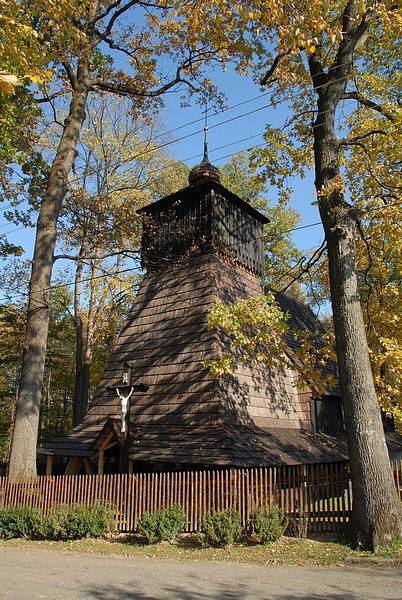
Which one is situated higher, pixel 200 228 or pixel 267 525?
pixel 200 228

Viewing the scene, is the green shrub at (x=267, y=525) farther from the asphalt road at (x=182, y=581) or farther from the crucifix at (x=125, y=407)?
the crucifix at (x=125, y=407)

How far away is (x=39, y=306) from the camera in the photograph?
1403cm

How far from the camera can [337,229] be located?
1045 cm

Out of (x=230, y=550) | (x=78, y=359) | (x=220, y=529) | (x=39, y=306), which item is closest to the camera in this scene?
(x=230, y=550)

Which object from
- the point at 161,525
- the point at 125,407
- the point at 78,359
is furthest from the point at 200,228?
the point at 78,359

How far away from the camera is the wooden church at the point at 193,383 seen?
43.6ft

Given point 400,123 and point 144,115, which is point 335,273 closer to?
point 400,123

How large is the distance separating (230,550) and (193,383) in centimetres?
553

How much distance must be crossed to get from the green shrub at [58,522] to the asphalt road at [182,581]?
229 cm

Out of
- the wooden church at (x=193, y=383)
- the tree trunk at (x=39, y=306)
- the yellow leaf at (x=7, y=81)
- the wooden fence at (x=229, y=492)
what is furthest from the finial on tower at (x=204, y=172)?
the yellow leaf at (x=7, y=81)

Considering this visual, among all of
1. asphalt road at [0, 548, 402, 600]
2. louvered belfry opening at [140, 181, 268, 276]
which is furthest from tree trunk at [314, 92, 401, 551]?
louvered belfry opening at [140, 181, 268, 276]

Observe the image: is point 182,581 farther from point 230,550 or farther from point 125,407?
point 125,407

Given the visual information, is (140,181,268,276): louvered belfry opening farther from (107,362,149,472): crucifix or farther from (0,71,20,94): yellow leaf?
(0,71,20,94): yellow leaf

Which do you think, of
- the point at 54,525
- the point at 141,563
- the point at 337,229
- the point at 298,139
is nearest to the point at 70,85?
the point at 298,139
